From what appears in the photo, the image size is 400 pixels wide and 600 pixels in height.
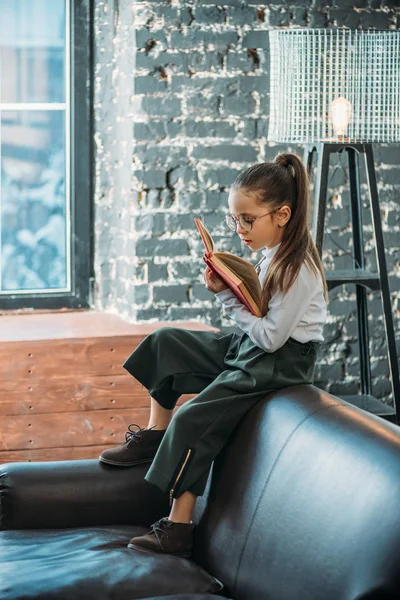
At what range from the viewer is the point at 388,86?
3393 millimetres

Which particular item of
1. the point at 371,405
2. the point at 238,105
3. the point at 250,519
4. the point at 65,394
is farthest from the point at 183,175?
the point at 250,519

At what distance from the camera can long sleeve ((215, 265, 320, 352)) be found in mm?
2332

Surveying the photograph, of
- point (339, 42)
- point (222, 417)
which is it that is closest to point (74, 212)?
point (339, 42)

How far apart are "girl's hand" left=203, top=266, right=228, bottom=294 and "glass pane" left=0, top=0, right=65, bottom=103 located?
201cm

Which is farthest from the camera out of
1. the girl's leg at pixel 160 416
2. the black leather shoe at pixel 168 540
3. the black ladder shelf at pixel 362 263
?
the black ladder shelf at pixel 362 263

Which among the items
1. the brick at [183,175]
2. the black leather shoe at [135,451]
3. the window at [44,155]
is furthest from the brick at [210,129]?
the black leather shoe at [135,451]

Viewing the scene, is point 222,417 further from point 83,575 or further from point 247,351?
point 83,575

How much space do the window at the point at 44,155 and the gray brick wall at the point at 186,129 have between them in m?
0.16

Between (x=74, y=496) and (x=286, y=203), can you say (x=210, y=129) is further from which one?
(x=74, y=496)

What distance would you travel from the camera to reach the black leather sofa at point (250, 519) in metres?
1.67

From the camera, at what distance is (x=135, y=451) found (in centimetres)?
250

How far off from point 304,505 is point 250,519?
0.69 feet

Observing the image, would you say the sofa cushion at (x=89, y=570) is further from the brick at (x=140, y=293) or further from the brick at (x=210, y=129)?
the brick at (x=210, y=129)

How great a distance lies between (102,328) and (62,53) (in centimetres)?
123
